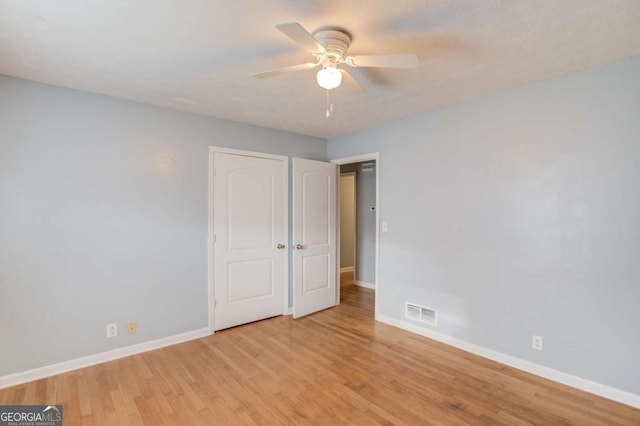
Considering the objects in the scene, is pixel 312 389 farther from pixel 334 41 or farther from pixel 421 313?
pixel 334 41

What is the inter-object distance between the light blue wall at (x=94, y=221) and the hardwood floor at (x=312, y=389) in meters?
0.38

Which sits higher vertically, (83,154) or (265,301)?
(83,154)

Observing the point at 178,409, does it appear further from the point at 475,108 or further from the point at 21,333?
the point at 475,108

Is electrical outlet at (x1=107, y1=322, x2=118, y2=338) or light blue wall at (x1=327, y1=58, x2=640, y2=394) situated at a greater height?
light blue wall at (x1=327, y1=58, x2=640, y2=394)

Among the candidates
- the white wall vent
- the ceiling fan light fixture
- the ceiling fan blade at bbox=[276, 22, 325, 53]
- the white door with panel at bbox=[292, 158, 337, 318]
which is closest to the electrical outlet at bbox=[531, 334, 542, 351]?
the white wall vent

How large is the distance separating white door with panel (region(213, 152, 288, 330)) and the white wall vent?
1628 mm

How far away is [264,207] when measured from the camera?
153 inches

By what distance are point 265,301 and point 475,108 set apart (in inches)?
128

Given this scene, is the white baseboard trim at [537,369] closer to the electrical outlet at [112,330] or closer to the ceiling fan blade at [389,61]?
the ceiling fan blade at [389,61]

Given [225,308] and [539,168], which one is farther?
[225,308]

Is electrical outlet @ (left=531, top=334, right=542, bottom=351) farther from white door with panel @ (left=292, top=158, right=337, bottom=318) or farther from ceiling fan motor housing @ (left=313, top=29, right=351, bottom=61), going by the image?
ceiling fan motor housing @ (left=313, top=29, right=351, bottom=61)

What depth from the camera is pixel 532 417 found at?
81.3 inches

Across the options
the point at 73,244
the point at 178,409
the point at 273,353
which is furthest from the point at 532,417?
the point at 73,244

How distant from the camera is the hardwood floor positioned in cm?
206
